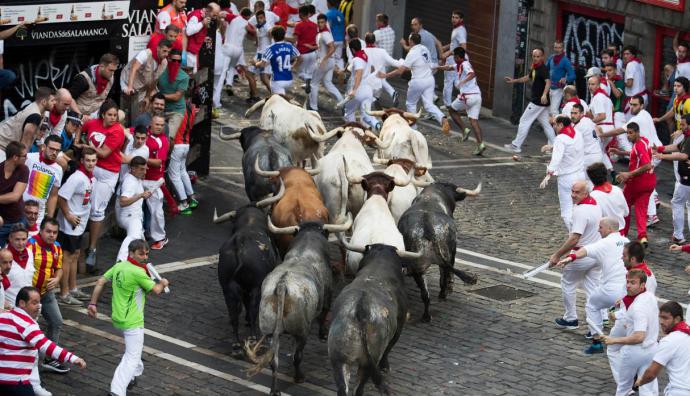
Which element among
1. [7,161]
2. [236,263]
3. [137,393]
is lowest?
[137,393]

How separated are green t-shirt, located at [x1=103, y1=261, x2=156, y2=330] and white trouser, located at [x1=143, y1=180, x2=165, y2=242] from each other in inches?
192

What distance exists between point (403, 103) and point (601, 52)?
16.6 feet

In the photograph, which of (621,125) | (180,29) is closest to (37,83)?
(180,29)

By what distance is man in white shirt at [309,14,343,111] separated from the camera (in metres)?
28.2

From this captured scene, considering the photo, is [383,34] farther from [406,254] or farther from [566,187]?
[406,254]

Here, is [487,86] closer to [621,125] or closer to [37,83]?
[621,125]

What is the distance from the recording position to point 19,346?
12.4 m

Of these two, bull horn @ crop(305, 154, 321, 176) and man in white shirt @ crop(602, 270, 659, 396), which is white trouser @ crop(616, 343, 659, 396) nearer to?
man in white shirt @ crop(602, 270, 659, 396)

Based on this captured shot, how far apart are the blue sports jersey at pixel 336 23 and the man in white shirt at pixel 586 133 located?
33.5ft

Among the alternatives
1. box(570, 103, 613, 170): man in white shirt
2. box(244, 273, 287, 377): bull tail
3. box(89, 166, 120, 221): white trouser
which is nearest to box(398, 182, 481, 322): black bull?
box(244, 273, 287, 377): bull tail

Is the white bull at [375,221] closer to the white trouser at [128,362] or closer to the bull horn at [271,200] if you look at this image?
the bull horn at [271,200]

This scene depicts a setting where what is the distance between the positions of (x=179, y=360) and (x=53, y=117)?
4127 millimetres

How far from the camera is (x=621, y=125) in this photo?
24594mm

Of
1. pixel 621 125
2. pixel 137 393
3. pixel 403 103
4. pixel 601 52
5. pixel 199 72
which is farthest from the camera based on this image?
pixel 403 103
